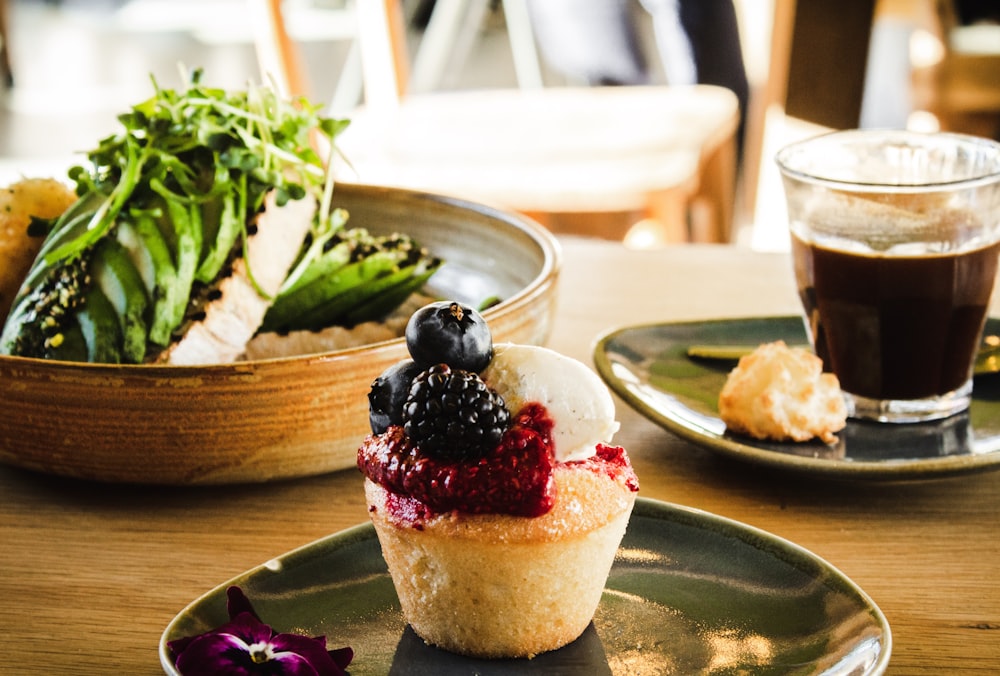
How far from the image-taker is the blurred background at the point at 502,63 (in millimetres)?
3531

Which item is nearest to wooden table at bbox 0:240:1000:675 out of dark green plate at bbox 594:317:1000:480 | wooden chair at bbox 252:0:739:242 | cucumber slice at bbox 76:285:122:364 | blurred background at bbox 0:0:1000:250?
dark green plate at bbox 594:317:1000:480

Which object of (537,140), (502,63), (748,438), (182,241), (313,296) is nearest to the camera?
(748,438)

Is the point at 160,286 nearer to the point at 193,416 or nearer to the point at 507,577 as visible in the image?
the point at 193,416

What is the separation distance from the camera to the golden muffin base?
0.86 metres

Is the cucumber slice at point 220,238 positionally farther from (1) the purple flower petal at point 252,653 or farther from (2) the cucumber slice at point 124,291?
(1) the purple flower petal at point 252,653

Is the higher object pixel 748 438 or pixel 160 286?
→ pixel 160 286

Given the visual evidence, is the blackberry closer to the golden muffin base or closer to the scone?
the golden muffin base

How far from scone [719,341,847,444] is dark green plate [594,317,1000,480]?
0.01 metres

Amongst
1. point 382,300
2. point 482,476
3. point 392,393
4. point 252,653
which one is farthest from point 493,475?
point 382,300

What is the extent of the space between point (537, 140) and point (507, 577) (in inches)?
90.9

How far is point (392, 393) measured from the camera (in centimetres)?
88

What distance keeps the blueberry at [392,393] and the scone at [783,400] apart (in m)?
0.45

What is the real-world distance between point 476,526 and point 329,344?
0.57 meters

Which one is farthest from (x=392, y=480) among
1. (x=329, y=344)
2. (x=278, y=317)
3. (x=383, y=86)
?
(x=383, y=86)
